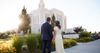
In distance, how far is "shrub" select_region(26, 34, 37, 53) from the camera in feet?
43.8

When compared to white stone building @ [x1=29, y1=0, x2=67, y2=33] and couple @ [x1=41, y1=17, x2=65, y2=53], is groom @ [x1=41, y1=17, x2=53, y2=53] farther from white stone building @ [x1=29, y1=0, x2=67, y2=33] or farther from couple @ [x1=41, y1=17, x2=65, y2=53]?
white stone building @ [x1=29, y1=0, x2=67, y2=33]

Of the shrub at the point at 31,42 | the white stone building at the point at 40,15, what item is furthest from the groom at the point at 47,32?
the white stone building at the point at 40,15

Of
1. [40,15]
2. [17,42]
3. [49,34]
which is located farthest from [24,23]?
[49,34]

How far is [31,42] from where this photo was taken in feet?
43.9

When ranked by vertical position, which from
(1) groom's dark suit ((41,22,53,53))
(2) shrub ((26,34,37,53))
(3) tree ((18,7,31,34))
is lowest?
(2) shrub ((26,34,37,53))

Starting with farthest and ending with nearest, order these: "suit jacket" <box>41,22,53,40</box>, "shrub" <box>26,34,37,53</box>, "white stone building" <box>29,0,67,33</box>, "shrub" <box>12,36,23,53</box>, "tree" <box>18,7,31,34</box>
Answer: "white stone building" <box>29,0,67,33</box>
"tree" <box>18,7,31,34</box>
"shrub" <box>26,34,37,53</box>
"shrub" <box>12,36,23,53</box>
"suit jacket" <box>41,22,53,40</box>

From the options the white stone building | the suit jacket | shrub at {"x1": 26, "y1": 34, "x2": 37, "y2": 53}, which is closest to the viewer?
the suit jacket

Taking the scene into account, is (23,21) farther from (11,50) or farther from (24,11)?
(11,50)

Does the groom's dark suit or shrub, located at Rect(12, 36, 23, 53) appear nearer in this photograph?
the groom's dark suit

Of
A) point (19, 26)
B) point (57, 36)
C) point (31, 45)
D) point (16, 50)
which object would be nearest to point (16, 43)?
point (16, 50)

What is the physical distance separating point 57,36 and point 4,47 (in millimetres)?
2791

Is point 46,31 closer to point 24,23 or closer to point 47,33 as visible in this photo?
point 47,33

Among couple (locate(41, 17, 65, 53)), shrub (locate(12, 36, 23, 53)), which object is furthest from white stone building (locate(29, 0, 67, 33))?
couple (locate(41, 17, 65, 53))

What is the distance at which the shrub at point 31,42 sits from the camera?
13.4 meters
